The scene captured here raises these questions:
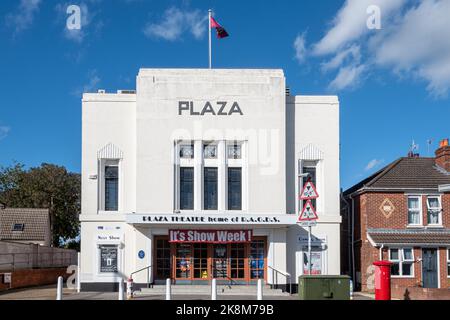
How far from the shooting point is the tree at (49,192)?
6500 centimetres

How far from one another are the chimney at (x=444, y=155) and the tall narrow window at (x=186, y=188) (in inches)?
557

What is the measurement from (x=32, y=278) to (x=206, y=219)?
45.7ft

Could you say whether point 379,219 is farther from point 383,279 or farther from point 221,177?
point 383,279

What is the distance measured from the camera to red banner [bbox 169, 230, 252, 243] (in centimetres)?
2941

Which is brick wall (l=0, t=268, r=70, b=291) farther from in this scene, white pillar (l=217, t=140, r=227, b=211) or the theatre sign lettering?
white pillar (l=217, t=140, r=227, b=211)

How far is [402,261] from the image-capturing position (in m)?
30.0

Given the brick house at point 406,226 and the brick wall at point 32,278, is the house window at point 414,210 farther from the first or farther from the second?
the brick wall at point 32,278

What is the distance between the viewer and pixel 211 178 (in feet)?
99.2

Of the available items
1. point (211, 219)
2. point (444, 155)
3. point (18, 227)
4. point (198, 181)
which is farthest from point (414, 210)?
point (18, 227)

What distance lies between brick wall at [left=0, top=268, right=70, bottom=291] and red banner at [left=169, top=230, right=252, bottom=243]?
385 inches

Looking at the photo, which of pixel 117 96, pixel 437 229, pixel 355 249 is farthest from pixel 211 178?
pixel 437 229

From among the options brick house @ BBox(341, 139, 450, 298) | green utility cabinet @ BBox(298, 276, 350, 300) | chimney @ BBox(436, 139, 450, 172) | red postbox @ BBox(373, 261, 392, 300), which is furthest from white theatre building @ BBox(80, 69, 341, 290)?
green utility cabinet @ BBox(298, 276, 350, 300)

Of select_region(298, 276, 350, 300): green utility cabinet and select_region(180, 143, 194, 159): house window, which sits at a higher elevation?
select_region(180, 143, 194, 159): house window

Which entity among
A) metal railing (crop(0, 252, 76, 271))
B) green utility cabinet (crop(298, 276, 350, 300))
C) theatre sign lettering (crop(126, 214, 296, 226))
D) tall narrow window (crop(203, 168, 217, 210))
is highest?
tall narrow window (crop(203, 168, 217, 210))
